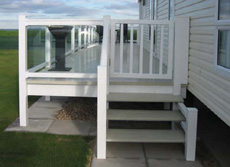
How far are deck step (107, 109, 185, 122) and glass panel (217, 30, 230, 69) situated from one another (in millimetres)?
1074

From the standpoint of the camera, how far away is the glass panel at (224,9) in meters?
3.62

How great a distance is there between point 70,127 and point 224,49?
2.84 m

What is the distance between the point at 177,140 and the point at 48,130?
207cm

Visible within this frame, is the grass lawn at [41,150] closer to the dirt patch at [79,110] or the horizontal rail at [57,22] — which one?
the dirt patch at [79,110]

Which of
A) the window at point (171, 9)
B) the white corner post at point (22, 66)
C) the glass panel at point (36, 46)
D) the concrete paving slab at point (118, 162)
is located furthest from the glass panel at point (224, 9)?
the window at point (171, 9)

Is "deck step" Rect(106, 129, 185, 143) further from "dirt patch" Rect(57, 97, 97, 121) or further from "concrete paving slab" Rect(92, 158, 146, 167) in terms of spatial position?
"dirt patch" Rect(57, 97, 97, 121)

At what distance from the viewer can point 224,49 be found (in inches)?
150

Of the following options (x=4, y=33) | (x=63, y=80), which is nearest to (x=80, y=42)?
(x=63, y=80)

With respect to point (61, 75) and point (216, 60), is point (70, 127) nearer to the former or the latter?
point (61, 75)

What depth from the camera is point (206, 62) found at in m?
4.54

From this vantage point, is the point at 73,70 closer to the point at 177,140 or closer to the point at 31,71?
the point at 31,71

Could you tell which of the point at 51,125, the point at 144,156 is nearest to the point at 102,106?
the point at 144,156

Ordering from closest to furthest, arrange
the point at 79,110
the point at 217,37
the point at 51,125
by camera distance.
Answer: the point at 217,37 → the point at 51,125 → the point at 79,110

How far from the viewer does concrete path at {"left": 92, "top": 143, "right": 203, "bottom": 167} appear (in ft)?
13.7
